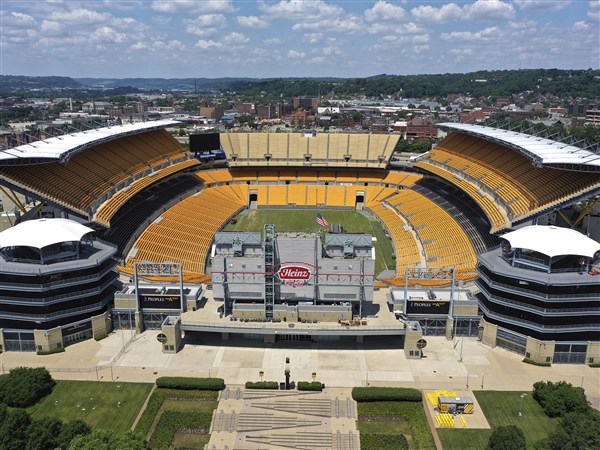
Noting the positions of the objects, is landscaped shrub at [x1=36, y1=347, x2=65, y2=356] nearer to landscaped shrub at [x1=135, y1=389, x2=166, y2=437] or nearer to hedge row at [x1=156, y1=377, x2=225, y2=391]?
hedge row at [x1=156, y1=377, x2=225, y2=391]

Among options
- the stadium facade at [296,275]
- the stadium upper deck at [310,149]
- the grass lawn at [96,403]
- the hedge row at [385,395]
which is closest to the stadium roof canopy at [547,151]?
the stadium upper deck at [310,149]

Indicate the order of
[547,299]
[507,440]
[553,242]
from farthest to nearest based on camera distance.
A: [553,242] < [547,299] < [507,440]

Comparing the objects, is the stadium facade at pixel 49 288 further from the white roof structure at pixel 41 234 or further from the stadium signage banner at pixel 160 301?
the stadium signage banner at pixel 160 301

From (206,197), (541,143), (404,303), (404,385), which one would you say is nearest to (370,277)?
(404,303)

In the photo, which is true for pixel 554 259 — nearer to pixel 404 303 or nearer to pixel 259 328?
pixel 404 303

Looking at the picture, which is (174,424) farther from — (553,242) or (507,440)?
(553,242)

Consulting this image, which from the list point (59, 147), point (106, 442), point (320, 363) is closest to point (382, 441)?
point (320, 363)
